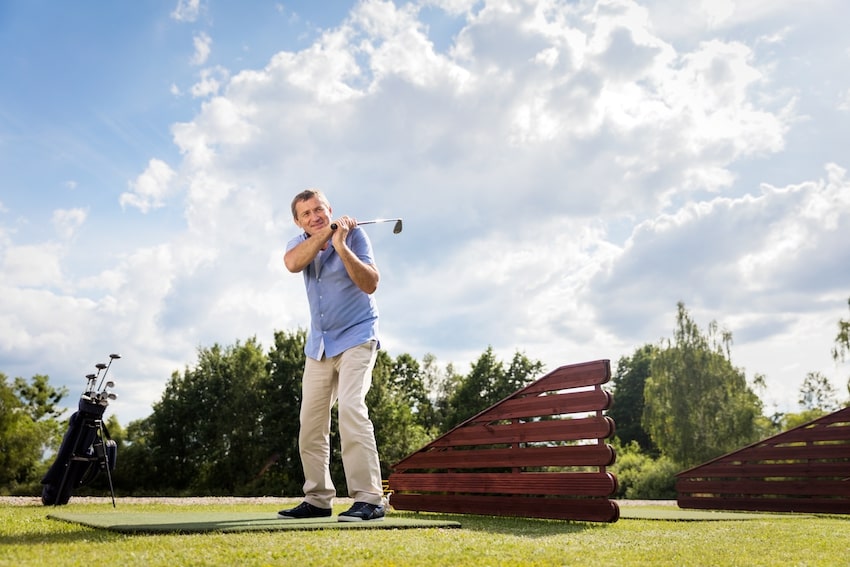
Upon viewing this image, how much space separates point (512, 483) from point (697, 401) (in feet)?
85.6

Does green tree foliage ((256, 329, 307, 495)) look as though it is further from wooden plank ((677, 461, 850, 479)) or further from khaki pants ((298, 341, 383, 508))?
khaki pants ((298, 341, 383, 508))

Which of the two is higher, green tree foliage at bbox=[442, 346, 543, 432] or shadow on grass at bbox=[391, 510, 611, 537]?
green tree foliage at bbox=[442, 346, 543, 432]

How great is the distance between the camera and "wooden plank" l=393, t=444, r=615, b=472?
5633mm

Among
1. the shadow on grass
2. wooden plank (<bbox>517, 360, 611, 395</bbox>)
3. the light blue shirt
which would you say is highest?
the light blue shirt

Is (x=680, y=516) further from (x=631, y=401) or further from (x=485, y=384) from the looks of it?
(x=631, y=401)

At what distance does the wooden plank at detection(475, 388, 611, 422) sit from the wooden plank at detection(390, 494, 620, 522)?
739mm

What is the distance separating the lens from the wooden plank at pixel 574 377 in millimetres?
5633

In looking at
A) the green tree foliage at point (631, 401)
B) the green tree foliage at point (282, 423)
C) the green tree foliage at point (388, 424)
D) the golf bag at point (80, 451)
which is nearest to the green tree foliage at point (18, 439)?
the green tree foliage at point (282, 423)

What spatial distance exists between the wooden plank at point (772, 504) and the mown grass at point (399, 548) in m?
6.97

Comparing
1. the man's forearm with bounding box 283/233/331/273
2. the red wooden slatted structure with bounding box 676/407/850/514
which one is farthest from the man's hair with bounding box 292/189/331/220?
the red wooden slatted structure with bounding box 676/407/850/514

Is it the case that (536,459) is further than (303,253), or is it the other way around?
(536,459)

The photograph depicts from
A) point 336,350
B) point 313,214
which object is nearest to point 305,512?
point 336,350

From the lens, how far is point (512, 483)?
6086mm

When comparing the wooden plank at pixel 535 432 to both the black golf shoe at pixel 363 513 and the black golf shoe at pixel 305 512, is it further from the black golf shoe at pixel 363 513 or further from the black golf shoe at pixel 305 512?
the black golf shoe at pixel 305 512
